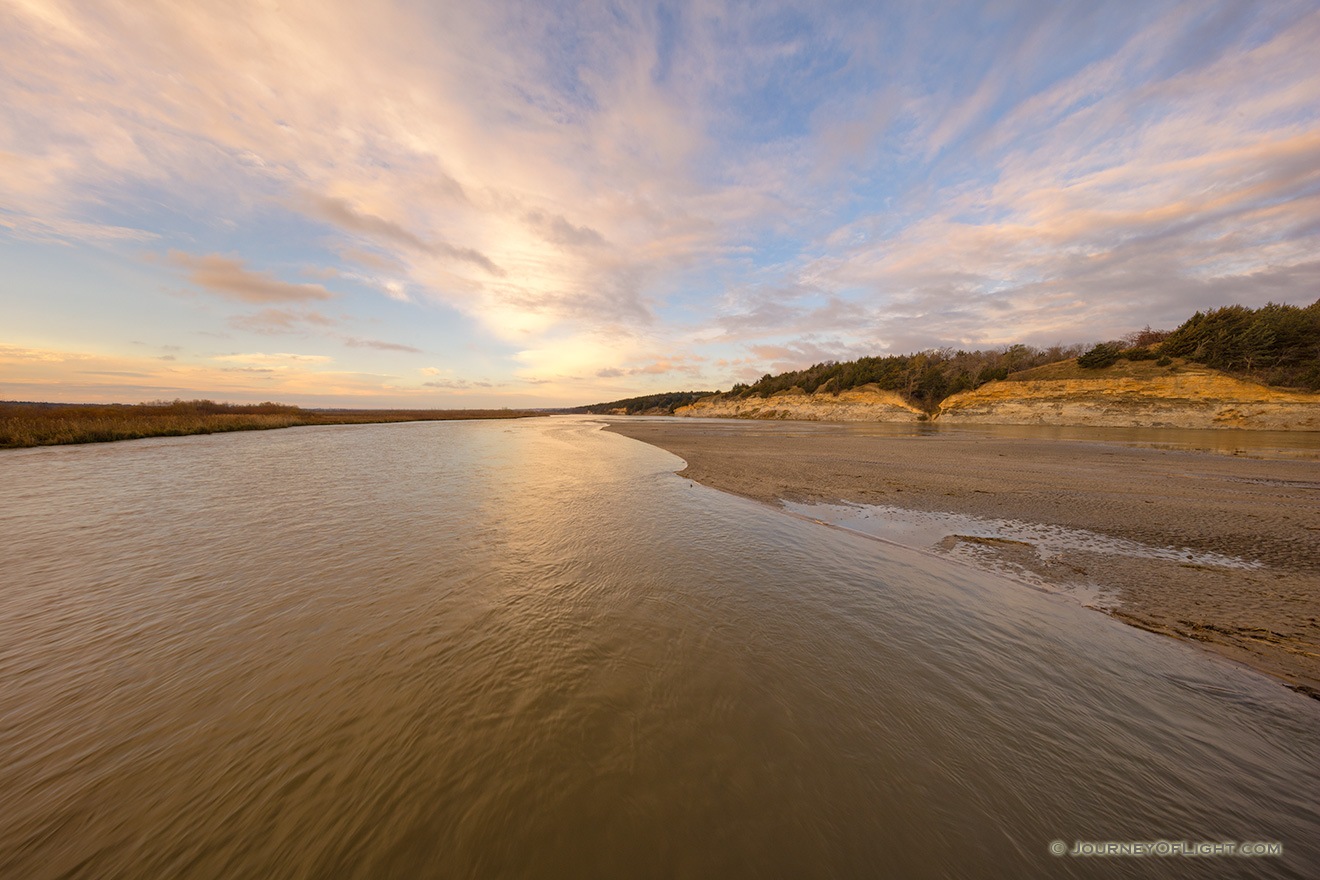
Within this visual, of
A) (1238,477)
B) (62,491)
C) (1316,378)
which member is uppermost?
(1316,378)

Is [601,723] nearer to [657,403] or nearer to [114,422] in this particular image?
[114,422]

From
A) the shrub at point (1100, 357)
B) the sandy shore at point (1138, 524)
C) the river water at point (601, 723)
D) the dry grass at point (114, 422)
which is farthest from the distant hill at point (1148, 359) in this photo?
the dry grass at point (114, 422)

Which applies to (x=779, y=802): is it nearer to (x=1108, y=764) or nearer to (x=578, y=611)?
(x=1108, y=764)

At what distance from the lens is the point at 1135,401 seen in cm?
3641

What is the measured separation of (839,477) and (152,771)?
49.0 ft

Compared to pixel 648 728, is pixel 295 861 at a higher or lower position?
higher

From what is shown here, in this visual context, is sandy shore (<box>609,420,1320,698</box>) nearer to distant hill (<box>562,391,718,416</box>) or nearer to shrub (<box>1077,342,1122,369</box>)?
shrub (<box>1077,342,1122,369</box>)

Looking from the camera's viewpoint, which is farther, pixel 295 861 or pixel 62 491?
pixel 62 491

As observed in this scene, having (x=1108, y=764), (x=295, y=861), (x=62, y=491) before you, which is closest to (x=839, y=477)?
(x=1108, y=764)

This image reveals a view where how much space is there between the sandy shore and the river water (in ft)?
3.08

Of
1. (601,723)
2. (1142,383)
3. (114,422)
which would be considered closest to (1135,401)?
(1142,383)

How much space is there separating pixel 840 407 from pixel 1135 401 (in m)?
29.8

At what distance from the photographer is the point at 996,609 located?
494 cm

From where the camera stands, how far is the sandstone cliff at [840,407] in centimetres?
5716
